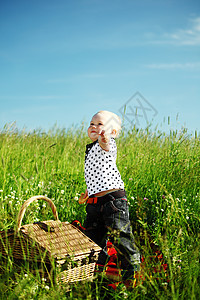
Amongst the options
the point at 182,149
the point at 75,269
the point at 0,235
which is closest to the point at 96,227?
the point at 75,269

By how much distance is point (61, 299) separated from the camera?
233 centimetres

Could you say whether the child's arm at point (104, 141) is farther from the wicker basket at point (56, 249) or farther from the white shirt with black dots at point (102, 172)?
the wicker basket at point (56, 249)

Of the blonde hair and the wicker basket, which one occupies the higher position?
the blonde hair

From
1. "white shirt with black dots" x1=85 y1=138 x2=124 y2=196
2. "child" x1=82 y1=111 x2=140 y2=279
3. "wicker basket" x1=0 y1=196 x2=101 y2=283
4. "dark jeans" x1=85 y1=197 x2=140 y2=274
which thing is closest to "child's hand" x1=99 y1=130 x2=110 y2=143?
"child" x1=82 y1=111 x2=140 y2=279

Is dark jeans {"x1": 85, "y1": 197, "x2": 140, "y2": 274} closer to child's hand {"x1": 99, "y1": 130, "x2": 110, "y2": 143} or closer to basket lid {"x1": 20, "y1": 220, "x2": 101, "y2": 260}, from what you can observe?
basket lid {"x1": 20, "y1": 220, "x2": 101, "y2": 260}

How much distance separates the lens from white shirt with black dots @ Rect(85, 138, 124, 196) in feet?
10.6

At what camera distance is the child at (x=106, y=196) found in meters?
3.15

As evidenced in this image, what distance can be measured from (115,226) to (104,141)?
2.71 ft

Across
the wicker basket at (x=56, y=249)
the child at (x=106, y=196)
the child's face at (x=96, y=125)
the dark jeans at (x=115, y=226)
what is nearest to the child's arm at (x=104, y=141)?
the child at (x=106, y=196)

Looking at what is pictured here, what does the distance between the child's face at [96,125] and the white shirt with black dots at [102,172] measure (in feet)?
0.40

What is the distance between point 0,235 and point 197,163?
344cm

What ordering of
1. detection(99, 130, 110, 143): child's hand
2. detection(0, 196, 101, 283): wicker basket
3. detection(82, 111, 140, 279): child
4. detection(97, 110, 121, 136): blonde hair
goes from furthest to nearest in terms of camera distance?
1. detection(97, 110, 121, 136): blonde hair
2. detection(82, 111, 140, 279): child
3. detection(99, 130, 110, 143): child's hand
4. detection(0, 196, 101, 283): wicker basket

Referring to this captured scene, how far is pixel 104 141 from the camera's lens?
3.13 meters

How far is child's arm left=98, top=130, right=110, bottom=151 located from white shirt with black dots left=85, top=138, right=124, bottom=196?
0.08 m
